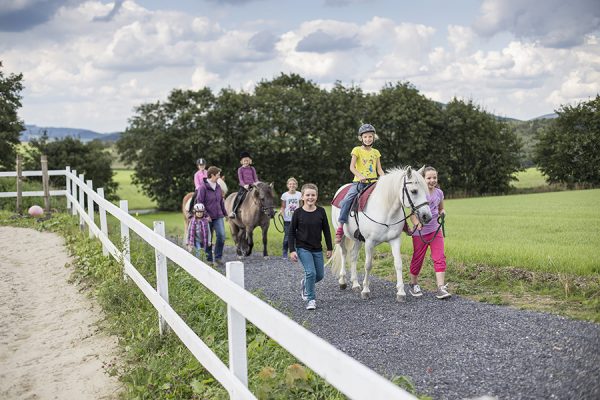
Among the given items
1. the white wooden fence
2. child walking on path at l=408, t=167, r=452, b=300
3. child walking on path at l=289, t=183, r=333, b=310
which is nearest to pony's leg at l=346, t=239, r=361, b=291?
child walking on path at l=408, t=167, r=452, b=300

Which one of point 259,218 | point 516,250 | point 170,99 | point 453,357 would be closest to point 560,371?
point 453,357

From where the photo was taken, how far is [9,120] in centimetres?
4066

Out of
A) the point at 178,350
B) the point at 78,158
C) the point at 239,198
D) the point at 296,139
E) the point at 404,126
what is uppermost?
the point at 404,126

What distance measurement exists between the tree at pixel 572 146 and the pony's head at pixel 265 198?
1434 inches

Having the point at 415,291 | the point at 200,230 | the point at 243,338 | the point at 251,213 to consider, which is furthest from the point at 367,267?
the point at 243,338

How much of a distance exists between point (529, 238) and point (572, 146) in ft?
107

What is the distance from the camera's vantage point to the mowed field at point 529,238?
1052 centimetres

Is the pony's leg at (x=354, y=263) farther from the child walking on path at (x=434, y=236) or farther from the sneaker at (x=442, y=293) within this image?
the sneaker at (x=442, y=293)

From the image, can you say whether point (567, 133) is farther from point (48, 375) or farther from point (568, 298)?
point (48, 375)

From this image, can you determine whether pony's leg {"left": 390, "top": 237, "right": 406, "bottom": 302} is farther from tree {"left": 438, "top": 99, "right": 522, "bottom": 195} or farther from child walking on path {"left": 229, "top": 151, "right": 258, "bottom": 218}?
tree {"left": 438, "top": 99, "right": 522, "bottom": 195}

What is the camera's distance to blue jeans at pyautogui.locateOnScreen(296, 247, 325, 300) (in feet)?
25.7

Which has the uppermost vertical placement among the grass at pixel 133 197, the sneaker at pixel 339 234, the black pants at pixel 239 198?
the black pants at pixel 239 198

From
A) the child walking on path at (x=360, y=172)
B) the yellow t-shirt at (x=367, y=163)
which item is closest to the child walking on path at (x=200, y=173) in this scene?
the child walking on path at (x=360, y=172)

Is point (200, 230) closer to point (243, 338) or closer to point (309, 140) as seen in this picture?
point (243, 338)
